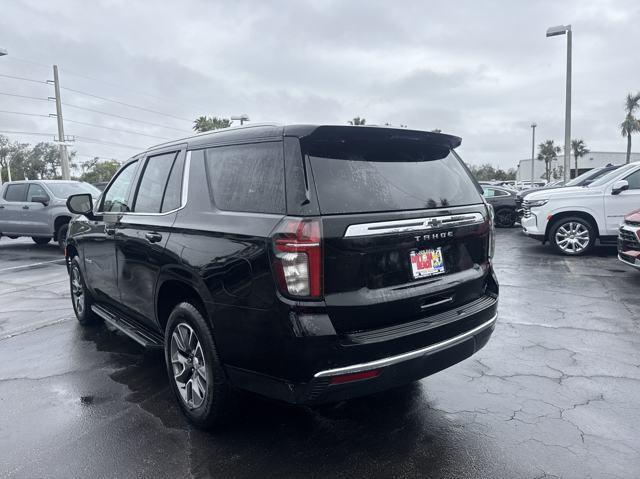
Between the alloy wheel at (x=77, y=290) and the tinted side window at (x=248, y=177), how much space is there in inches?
123

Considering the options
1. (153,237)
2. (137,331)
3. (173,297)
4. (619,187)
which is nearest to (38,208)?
(137,331)

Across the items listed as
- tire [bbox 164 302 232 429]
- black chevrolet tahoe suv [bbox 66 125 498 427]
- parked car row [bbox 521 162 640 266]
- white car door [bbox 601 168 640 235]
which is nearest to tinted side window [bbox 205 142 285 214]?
black chevrolet tahoe suv [bbox 66 125 498 427]

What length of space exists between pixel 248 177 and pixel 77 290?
149 inches

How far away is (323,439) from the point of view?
298 centimetres

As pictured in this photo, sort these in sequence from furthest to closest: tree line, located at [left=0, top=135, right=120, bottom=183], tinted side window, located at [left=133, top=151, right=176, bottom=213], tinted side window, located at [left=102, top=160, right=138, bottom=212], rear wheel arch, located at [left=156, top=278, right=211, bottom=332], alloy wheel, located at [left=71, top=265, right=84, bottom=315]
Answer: tree line, located at [left=0, top=135, right=120, bottom=183], alloy wheel, located at [left=71, top=265, right=84, bottom=315], tinted side window, located at [left=102, top=160, right=138, bottom=212], tinted side window, located at [left=133, top=151, right=176, bottom=213], rear wheel arch, located at [left=156, top=278, right=211, bottom=332]

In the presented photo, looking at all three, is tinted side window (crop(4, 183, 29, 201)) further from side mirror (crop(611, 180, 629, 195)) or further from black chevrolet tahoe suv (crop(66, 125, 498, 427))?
side mirror (crop(611, 180, 629, 195))

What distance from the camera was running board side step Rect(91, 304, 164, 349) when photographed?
12.0ft

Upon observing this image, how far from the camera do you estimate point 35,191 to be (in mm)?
12711

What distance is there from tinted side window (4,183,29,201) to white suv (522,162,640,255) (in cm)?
1267

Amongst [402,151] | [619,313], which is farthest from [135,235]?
[619,313]

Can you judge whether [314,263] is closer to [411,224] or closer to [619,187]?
[411,224]

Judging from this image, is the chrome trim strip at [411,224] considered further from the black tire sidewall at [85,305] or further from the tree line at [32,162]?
the tree line at [32,162]

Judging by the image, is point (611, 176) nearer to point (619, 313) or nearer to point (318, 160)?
point (619, 313)

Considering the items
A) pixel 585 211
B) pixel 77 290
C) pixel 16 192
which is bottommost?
pixel 77 290
